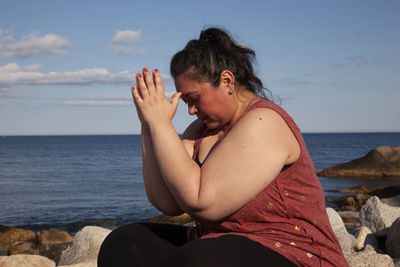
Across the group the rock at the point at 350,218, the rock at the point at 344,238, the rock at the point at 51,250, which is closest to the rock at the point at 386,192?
→ the rock at the point at 350,218

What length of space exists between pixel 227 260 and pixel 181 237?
0.72m

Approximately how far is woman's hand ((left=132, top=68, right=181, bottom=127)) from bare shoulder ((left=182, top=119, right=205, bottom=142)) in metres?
0.53

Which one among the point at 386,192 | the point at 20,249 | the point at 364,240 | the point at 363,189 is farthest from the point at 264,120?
the point at 363,189

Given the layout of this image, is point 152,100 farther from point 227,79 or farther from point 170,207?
point 170,207

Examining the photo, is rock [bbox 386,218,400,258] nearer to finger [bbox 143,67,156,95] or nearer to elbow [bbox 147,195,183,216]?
elbow [bbox 147,195,183,216]

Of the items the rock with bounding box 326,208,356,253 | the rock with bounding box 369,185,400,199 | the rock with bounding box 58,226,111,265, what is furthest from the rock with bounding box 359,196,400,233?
the rock with bounding box 369,185,400,199

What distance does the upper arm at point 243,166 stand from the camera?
2000 millimetres

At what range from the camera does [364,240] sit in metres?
5.92

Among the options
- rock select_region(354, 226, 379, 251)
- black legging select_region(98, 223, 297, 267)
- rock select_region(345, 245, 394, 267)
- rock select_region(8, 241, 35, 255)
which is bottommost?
rock select_region(8, 241, 35, 255)

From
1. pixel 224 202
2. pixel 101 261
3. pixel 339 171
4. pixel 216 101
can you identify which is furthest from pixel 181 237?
pixel 339 171

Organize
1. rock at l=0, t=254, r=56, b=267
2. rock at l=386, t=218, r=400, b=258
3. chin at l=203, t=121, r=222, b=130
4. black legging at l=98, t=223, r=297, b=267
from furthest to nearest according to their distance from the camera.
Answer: rock at l=386, t=218, r=400, b=258 → rock at l=0, t=254, r=56, b=267 → chin at l=203, t=121, r=222, b=130 → black legging at l=98, t=223, r=297, b=267

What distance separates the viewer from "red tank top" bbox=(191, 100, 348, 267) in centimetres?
205

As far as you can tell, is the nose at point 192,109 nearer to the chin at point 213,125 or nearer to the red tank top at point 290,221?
the chin at point 213,125

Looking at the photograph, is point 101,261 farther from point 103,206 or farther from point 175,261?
point 103,206
